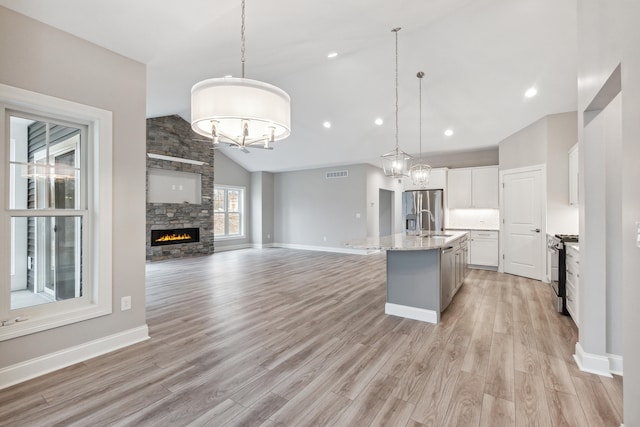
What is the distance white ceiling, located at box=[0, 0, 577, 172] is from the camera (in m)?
2.43

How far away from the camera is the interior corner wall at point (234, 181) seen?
375 inches

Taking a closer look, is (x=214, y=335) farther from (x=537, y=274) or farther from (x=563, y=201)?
(x=563, y=201)

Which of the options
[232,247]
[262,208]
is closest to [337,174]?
[262,208]

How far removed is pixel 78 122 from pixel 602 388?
15.4 ft

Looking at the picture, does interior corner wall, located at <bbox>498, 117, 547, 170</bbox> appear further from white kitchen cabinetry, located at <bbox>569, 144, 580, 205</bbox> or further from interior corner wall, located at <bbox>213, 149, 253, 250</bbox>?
interior corner wall, located at <bbox>213, 149, 253, 250</bbox>

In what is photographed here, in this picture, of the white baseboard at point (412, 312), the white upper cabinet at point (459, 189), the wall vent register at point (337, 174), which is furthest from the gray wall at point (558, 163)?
the wall vent register at point (337, 174)

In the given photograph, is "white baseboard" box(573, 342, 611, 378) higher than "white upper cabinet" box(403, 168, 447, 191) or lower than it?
lower

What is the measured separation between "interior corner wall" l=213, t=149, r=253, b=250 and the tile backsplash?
6.72m

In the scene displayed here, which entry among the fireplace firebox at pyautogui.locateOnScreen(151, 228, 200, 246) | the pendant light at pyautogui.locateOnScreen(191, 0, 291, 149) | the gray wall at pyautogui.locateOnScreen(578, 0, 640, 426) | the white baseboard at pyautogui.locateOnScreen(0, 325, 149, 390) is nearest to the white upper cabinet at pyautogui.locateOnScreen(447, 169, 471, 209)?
the gray wall at pyautogui.locateOnScreen(578, 0, 640, 426)

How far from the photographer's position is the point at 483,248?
633 centimetres

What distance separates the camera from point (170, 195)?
8.10m

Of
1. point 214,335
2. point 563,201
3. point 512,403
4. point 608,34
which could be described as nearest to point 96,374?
point 214,335

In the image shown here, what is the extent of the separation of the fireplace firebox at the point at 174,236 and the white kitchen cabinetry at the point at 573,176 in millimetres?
8776

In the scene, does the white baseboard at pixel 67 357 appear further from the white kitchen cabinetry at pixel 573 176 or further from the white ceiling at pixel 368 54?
the white kitchen cabinetry at pixel 573 176
